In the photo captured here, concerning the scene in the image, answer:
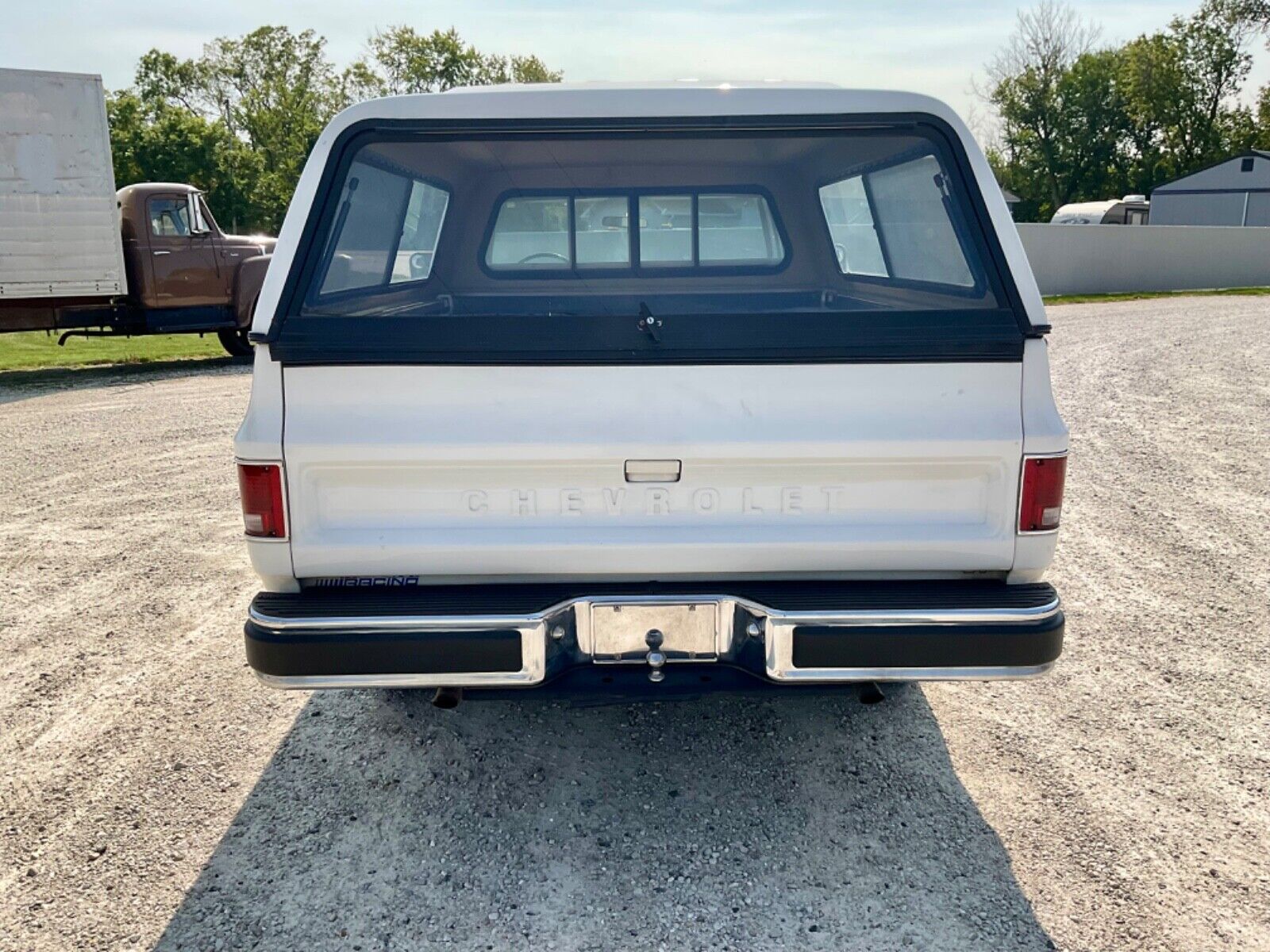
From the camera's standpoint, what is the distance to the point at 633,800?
10.3 feet

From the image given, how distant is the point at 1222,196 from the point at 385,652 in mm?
47923

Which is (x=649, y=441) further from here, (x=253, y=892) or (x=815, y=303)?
(x=253, y=892)

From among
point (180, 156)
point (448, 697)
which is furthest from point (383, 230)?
point (180, 156)

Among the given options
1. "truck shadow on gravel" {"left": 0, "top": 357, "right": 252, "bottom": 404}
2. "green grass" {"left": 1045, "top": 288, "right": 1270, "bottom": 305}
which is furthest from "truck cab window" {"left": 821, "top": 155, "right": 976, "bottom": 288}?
"green grass" {"left": 1045, "top": 288, "right": 1270, "bottom": 305}

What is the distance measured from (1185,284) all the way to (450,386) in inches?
1190

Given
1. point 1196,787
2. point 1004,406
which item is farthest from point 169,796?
point 1196,787

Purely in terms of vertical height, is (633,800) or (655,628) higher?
(655,628)

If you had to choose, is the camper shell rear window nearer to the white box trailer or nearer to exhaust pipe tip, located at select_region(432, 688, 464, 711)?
exhaust pipe tip, located at select_region(432, 688, 464, 711)

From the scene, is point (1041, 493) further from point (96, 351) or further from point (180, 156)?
point (180, 156)

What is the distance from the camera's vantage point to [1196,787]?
10.4 feet

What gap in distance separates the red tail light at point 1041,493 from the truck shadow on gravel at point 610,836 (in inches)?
35.4

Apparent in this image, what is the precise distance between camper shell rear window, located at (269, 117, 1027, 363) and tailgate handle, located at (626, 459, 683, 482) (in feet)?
0.87

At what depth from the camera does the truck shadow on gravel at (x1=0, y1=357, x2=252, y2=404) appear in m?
12.3

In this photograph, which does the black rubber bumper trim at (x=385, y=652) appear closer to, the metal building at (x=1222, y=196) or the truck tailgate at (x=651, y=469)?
the truck tailgate at (x=651, y=469)
